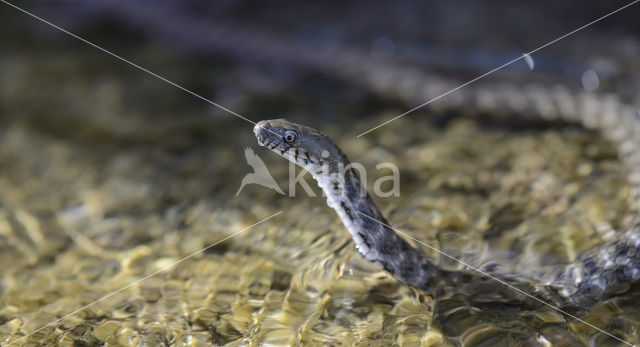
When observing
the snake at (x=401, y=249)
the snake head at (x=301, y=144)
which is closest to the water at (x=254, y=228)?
the snake at (x=401, y=249)

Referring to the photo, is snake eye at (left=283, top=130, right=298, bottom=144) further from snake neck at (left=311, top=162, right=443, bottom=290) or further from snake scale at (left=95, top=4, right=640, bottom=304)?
snake neck at (left=311, top=162, right=443, bottom=290)

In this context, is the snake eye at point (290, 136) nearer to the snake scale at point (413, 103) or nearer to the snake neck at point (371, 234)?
the snake scale at point (413, 103)

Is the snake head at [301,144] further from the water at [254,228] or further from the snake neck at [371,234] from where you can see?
the water at [254,228]

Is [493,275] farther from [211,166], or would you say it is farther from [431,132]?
[211,166]

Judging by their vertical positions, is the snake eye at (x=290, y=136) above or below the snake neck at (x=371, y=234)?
above

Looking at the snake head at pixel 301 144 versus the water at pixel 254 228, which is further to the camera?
the snake head at pixel 301 144

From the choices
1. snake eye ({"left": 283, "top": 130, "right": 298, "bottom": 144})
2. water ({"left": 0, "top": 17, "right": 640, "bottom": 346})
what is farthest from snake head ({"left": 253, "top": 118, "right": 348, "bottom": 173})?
water ({"left": 0, "top": 17, "right": 640, "bottom": 346})

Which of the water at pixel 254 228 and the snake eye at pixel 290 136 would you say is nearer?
the water at pixel 254 228
